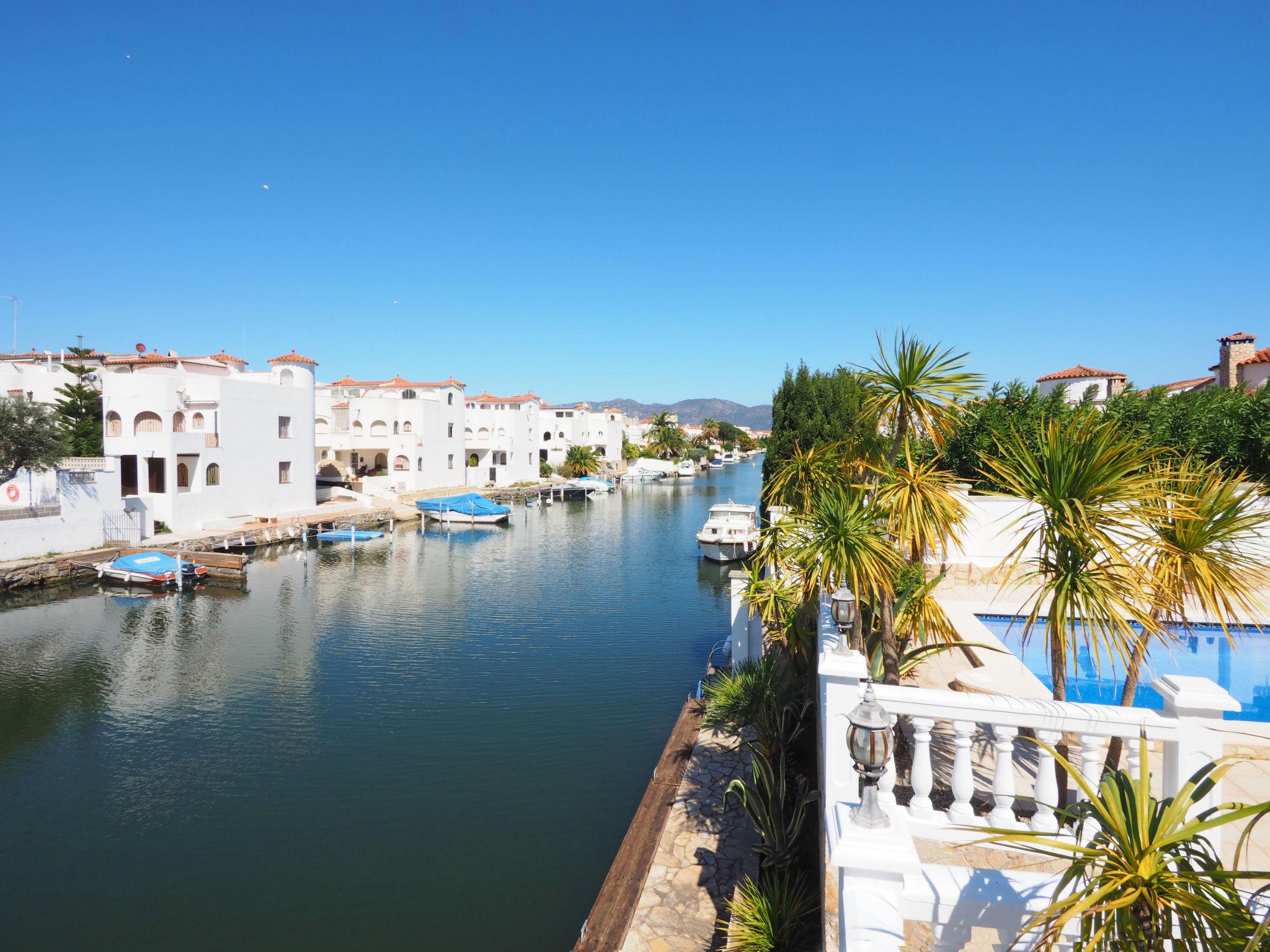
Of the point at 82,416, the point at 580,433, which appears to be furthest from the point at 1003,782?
the point at 580,433

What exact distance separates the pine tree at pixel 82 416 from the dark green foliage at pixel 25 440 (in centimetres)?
1102

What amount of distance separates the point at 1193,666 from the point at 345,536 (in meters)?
33.4

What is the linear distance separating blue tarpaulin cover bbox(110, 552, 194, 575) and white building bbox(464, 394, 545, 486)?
109 ft

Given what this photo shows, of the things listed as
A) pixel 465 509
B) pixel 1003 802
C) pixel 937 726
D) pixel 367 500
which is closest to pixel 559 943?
pixel 937 726

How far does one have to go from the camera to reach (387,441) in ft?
164

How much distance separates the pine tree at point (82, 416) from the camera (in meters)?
36.0

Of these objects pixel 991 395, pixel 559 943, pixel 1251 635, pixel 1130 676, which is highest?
pixel 991 395

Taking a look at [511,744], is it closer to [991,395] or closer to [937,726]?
[937,726]

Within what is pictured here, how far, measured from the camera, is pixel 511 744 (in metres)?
12.6

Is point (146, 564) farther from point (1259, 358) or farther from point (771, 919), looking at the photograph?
point (1259, 358)

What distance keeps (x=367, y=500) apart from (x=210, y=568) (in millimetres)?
17344

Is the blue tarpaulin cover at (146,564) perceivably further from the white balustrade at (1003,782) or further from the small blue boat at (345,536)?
the white balustrade at (1003,782)

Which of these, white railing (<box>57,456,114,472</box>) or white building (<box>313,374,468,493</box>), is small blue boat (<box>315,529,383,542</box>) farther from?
white building (<box>313,374,468,493</box>)

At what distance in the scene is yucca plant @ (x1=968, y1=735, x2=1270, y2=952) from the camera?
262cm
